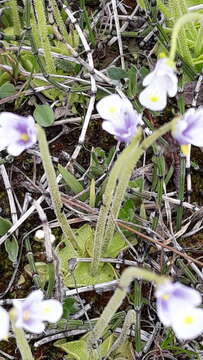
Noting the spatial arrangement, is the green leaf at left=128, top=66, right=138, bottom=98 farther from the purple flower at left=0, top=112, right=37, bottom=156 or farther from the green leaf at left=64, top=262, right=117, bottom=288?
the purple flower at left=0, top=112, right=37, bottom=156

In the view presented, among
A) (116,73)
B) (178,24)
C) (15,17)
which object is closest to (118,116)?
(178,24)

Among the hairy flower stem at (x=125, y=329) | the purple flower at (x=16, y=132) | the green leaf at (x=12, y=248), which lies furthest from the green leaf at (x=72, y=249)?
the purple flower at (x=16, y=132)

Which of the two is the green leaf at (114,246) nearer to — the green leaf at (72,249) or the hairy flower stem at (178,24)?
the green leaf at (72,249)

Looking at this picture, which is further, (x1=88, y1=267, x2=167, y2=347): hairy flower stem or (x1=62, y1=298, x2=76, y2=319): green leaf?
(x1=62, y1=298, x2=76, y2=319): green leaf

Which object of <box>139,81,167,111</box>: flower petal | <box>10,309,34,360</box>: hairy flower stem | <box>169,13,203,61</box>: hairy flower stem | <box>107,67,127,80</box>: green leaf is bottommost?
<box>10,309,34,360</box>: hairy flower stem

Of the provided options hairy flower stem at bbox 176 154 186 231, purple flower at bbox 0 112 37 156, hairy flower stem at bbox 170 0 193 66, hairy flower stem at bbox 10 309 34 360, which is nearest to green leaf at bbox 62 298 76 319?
hairy flower stem at bbox 10 309 34 360

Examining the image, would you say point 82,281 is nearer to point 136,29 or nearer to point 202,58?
point 202,58

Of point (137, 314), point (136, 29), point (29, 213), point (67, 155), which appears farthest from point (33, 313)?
point (136, 29)
